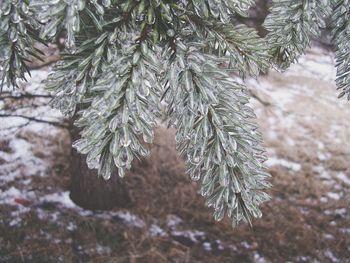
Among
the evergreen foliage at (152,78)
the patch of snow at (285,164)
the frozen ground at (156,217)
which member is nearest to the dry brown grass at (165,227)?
the frozen ground at (156,217)

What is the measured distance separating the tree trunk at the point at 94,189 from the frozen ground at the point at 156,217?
8cm

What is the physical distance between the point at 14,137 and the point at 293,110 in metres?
3.99

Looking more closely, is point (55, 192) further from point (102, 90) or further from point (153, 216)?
point (102, 90)

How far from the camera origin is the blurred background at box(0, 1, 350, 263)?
306 centimetres

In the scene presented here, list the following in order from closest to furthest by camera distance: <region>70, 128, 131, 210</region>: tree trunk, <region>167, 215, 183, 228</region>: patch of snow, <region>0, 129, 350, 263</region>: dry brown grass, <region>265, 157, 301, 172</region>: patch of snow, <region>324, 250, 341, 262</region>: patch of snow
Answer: <region>0, 129, 350, 263</region>: dry brown grass < <region>70, 128, 131, 210</region>: tree trunk < <region>324, 250, 341, 262</region>: patch of snow < <region>167, 215, 183, 228</region>: patch of snow < <region>265, 157, 301, 172</region>: patch of snow

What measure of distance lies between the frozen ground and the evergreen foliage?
2108 millimetres

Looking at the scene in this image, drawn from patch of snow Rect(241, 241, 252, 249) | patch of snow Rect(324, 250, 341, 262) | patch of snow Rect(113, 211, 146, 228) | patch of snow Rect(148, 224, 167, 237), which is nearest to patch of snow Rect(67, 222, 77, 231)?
patch of snow Rect(113, 211, 146, 228)

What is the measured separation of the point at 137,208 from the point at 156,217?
0.21 metres

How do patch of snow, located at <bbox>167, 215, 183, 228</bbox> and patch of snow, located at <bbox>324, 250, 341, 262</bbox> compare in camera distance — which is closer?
patch of snow, located at <bbox>324, 250, 341, 262</bbox>

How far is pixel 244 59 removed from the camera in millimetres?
1098

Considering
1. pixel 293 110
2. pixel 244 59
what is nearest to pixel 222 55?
pixel 244 59

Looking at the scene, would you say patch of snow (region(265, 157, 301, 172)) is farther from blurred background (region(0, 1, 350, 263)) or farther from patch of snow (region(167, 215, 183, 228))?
patch of snow (region(167, 215, 183, 228))

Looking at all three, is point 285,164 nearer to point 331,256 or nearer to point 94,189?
point 331,256

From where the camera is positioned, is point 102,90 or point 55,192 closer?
point 102,90
